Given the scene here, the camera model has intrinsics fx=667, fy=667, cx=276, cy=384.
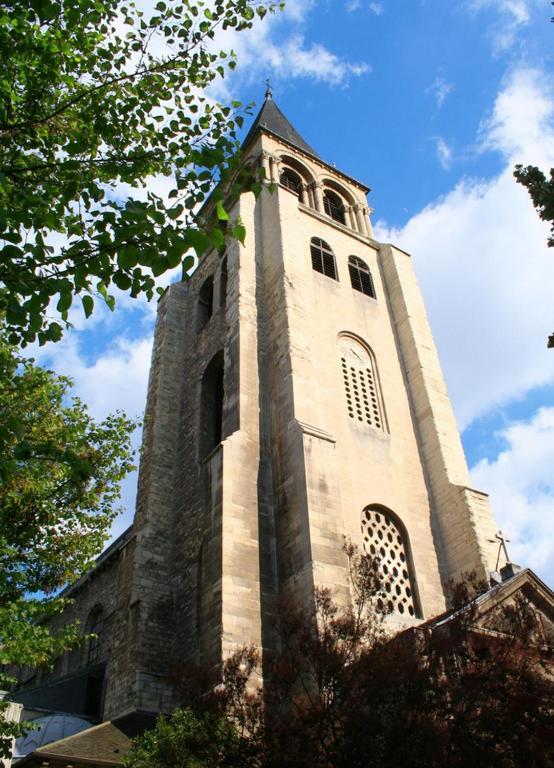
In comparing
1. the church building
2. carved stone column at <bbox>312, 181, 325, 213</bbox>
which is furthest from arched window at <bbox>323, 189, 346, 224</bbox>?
the church building

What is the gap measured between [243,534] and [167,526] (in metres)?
4.99

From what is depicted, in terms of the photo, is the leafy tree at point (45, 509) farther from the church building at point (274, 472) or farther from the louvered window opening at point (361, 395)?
the louvered window opening at point (361, 395)

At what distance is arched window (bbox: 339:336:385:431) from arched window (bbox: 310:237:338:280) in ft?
9.95

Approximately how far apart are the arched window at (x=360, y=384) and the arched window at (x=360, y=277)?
3170mm

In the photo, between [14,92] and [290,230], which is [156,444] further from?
[14,92]

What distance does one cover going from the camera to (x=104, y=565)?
71.0 ft

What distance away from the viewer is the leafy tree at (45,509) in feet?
34.0

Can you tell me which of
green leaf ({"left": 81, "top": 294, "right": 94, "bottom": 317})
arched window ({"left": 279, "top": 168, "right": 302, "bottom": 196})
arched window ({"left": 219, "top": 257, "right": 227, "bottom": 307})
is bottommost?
green leaf ({"left": 81, "top": 294, "right": 94, "bottom": 317})

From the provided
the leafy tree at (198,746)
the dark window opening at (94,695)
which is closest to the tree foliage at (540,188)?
the leafy tree at (198,746)

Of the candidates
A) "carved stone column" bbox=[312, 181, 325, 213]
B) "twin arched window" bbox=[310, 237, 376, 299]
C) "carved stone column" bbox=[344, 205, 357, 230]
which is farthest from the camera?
"carved stone column" bbox=[344, 205, 357, 230]

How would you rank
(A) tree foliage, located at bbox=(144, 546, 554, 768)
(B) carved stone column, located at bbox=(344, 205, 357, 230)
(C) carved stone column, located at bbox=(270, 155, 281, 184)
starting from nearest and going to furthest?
1. (A) tree foliage, located at bbox=(144, 546, 554, 768)
2. (C) carved stone column, located at bbox=(270, 155, 281, 184)
3. (B) carved stone column, located at bbox=(344, 205, 357, 230)

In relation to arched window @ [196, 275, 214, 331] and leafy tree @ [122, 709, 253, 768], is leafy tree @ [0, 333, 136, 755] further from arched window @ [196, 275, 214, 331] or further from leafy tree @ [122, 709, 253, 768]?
arched window @ [196, 275, 214, 331]

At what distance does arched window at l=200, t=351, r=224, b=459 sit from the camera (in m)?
20.0

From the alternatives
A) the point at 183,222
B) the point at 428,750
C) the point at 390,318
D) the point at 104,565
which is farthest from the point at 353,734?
the point at 390,318
